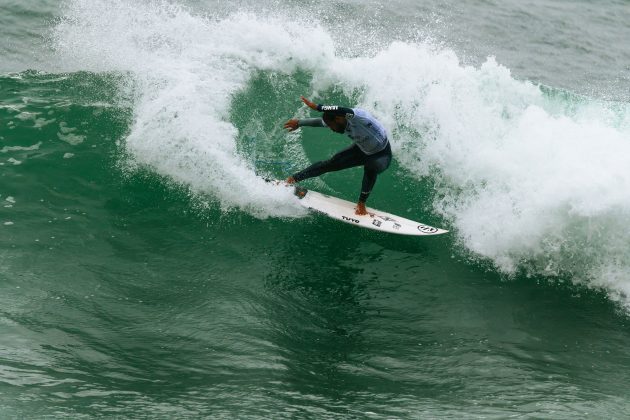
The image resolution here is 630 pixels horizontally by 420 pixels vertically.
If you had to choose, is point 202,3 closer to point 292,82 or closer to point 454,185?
point 292,82

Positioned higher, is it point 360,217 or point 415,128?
point 415,128

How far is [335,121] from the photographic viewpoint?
8578 millimetres

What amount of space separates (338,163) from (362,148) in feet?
1.85

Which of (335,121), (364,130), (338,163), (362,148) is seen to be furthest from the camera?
(338,163)

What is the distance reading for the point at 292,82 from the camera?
12.4 m

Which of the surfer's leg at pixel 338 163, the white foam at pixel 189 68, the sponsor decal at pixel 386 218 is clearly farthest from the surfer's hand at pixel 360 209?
the white foam at pixel 189 68

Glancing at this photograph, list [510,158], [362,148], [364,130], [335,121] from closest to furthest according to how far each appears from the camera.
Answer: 1. [335,121]
2. [364,130]
3. [362,148]
4. [510,158]

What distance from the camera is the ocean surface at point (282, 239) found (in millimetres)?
6457

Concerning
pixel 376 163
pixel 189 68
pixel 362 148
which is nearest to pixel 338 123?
pixel 362 148

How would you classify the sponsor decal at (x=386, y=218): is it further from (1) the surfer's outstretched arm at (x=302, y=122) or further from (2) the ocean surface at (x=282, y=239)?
(1) the surfer's outstretched arm at (x=302, y=122)

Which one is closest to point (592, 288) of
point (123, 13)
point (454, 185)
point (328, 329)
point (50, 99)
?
point (454, 185)

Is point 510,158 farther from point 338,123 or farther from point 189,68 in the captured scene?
point 189,68

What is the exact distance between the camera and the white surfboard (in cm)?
906

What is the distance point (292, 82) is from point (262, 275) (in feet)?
17.5
